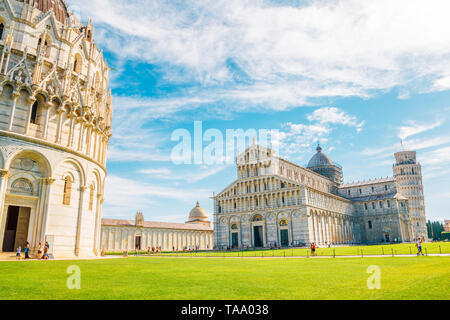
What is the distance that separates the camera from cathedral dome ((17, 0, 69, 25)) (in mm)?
29406

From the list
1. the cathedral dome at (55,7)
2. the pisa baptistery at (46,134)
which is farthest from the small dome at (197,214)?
the cathedral dome at (55,7)

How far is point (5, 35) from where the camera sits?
2619cm

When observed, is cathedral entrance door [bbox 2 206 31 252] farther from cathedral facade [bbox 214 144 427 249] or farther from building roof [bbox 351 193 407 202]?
building roof [bbox 351 193 407 202]

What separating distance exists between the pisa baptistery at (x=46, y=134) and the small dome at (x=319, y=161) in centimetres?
8364

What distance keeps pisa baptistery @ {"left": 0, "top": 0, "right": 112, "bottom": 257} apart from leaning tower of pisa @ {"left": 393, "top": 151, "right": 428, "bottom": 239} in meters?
103

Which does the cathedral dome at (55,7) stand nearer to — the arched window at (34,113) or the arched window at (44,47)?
the arched window at (44,47)

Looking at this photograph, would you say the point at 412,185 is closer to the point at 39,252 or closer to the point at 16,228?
the point at 39,252

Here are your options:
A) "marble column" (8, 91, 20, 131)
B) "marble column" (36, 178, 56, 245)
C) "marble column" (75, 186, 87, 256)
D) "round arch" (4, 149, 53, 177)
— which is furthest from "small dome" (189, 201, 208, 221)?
"marble column" (8, 91, 20, 131)

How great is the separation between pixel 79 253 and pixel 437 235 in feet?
424

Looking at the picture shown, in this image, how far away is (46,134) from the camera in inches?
1021

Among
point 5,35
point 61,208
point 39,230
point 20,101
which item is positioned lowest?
point 39,230
